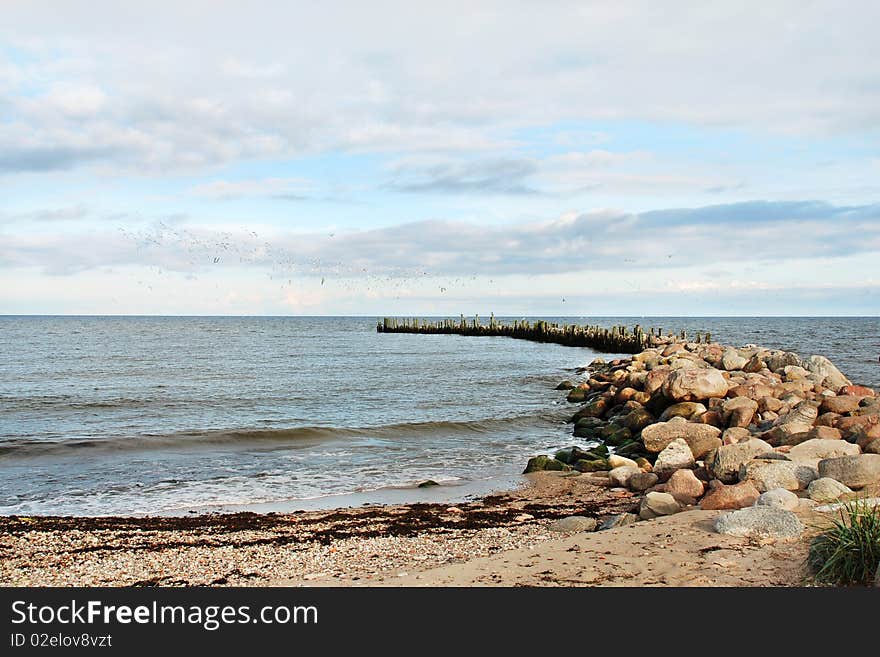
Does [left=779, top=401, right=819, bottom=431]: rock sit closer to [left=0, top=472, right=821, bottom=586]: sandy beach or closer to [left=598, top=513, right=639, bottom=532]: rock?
[left=0, top=472, right=821, bottom=586]: sandy beach

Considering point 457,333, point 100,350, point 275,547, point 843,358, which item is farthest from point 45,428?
point 457,333

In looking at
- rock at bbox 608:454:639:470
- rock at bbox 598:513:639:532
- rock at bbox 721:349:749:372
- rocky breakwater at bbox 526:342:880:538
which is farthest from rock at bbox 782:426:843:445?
rock at bbox 721:349:749:372

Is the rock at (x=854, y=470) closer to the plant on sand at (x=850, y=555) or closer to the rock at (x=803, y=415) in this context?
the plant on sand at (x=850, y=555)

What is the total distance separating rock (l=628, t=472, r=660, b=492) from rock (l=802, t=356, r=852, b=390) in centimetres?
983

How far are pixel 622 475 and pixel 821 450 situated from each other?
2867mm

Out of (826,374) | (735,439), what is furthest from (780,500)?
→ (826,374)

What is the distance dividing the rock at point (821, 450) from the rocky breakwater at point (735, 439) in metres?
0.02

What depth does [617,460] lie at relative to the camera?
12672 millimetres

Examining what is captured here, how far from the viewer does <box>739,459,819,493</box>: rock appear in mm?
8766

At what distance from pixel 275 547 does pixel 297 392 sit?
66.0ft

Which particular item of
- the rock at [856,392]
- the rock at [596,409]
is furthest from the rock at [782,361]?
the rock at [596,409]

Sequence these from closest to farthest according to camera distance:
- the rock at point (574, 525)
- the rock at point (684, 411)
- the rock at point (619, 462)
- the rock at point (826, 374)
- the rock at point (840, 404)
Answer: the rock at point (574, 525) → the rock at point (619, 462) → the rock at point (840, 404) → the rock at point (684, 411) → the rock at point (826, 374)

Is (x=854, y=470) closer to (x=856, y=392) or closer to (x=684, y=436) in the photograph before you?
(x=684, y=436)

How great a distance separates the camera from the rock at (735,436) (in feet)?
41.6
